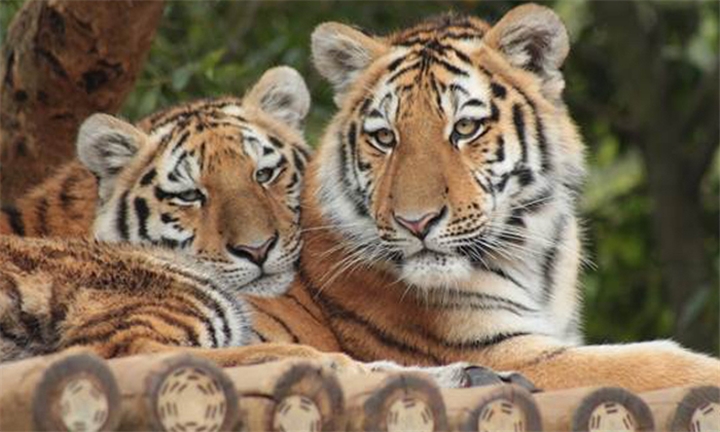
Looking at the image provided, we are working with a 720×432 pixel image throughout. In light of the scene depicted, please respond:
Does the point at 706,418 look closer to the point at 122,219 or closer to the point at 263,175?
the point at 263,175

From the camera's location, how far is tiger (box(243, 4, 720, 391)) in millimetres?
5082

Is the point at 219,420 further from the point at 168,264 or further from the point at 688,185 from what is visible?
the point at 688,185

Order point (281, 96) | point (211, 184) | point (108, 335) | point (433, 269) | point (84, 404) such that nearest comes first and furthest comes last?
point (84, 404) < point (108, 335) < point (433, 269) < point (211, 184) < point (281, 96)

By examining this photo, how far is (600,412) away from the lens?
372cm

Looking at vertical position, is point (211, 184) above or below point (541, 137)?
below

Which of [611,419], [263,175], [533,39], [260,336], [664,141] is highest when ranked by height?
[664,141]

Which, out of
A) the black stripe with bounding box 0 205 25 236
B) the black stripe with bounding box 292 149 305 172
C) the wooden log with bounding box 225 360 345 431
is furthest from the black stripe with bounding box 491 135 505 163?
the wooden log with bounding box 225 360 345 431

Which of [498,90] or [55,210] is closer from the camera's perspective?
[498,90]

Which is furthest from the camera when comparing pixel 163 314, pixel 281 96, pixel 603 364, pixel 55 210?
pixel 281 96

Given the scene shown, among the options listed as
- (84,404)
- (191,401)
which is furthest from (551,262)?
(84,404)

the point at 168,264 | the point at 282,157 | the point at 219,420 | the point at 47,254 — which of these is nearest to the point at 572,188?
the point at 282,157

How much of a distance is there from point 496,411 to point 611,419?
281 millimetres

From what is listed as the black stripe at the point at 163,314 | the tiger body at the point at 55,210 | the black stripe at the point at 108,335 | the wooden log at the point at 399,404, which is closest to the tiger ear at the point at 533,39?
the black stripe at the point at 163,314

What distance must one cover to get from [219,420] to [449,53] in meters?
2.35
